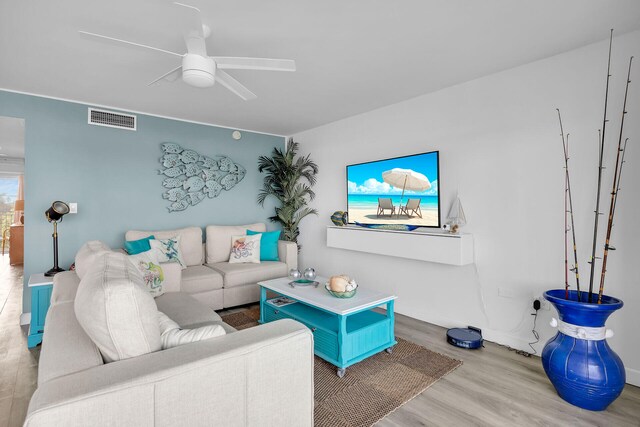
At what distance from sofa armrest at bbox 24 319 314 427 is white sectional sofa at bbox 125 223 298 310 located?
2.32 metres

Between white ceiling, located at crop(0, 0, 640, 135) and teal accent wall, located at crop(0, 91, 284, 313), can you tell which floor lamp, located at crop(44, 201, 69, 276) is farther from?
white ceiling, located at crop(0, 0, 640, 135)

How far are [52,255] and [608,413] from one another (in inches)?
191

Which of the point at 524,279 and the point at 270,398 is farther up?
the point at 524,279

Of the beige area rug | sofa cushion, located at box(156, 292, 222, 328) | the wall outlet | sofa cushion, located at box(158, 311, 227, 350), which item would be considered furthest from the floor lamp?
the wall outlet

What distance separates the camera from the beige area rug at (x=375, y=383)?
73.3 inches

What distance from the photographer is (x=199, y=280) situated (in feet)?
11.3

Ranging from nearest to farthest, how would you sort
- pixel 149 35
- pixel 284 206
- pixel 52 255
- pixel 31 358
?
1. pixel 149 35
2. pixel 31 358
3. pixel 52 255
4. pixel 284 206

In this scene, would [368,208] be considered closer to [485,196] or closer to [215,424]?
[485,196]

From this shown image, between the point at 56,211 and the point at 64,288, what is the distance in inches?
58.4

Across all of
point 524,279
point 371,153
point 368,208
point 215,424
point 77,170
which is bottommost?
point 215,424

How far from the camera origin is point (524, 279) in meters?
2.66

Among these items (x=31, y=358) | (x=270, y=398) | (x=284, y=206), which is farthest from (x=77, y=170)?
(x=270, y=398)

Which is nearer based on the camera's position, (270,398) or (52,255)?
(270,398)

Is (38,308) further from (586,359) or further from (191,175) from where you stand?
(586,359)
